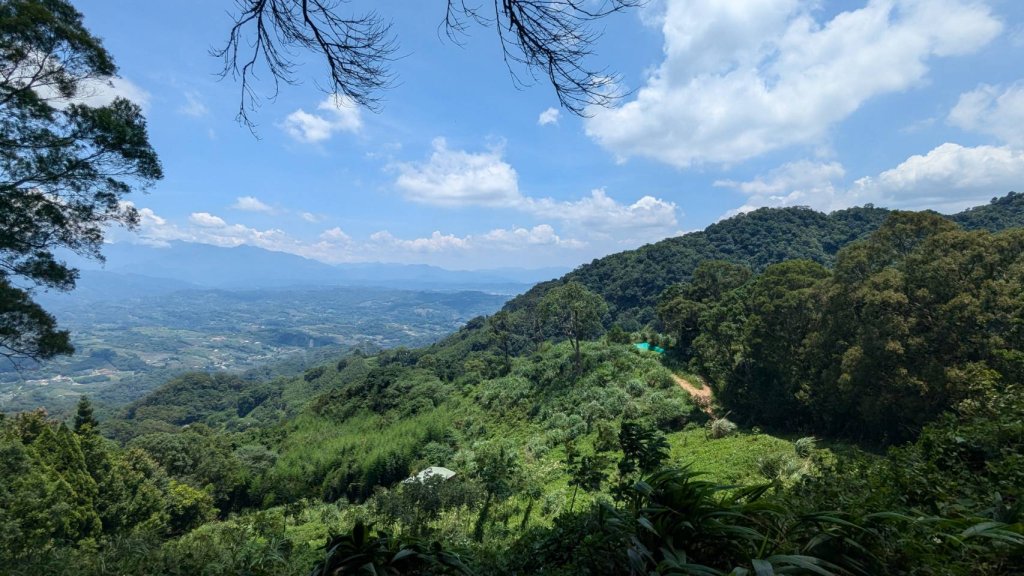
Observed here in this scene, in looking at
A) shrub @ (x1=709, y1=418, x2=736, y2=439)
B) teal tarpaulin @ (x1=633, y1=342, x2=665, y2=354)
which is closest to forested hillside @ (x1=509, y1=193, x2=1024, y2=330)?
teal tarpaulin @ (x1=633, y1=342, x2=665, y2=354)

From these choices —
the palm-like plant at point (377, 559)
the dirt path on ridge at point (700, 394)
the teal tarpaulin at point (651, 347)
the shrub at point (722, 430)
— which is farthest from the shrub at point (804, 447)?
the teal tarpaulin at point (651, 347)

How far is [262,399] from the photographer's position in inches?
2675

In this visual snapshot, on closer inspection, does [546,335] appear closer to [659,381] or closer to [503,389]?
[503,389]

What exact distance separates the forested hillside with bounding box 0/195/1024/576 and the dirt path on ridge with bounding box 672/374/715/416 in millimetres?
212

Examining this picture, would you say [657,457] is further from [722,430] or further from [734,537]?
[722,430]

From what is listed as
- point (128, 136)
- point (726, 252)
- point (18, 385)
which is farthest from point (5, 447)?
point (18, 385)

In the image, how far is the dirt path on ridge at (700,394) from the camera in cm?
1786

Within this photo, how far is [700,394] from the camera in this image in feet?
64.4

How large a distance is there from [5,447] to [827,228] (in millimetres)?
75894

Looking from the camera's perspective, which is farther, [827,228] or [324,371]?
[324,371]

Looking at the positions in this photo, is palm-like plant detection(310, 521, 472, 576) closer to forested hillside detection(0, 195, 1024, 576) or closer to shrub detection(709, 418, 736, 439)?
forested hillside detection(0, 195, 1024, 576)

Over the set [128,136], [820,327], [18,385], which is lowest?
[18,385]

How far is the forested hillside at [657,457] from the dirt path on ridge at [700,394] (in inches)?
8.4

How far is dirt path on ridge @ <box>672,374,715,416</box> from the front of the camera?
17.9 metres
